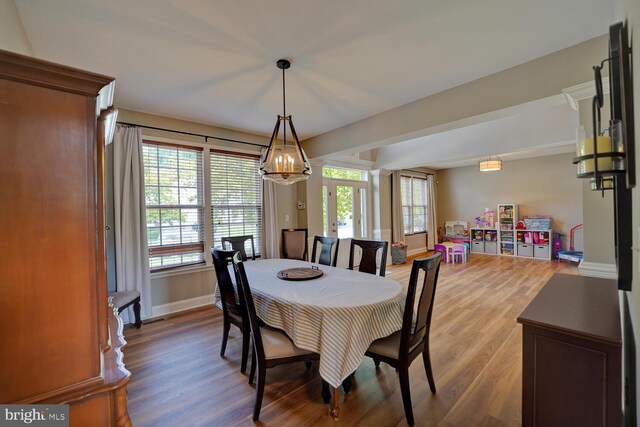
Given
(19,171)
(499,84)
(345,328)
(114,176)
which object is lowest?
(345,328)

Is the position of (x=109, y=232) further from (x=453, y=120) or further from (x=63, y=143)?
(x=453, y=120)

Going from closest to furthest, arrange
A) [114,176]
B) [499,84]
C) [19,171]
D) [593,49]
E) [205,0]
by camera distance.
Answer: [19,171]
[205,0]
[593,49]
[499,84]
[114,176]

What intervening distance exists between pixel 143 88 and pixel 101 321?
106 inches

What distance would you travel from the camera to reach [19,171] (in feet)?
2.50

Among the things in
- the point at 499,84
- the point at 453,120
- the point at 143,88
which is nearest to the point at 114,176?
the point at 143,88

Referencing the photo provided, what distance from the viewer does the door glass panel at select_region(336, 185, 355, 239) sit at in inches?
226

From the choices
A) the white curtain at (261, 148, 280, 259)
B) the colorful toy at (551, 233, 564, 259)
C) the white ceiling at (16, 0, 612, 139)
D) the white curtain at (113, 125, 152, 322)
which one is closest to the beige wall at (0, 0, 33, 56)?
the white ceiling at (16, 0, 612, 139)

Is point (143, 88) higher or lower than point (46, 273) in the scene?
higher

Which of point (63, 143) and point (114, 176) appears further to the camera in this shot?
point (114, 176)

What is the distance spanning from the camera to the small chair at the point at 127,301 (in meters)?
2.73

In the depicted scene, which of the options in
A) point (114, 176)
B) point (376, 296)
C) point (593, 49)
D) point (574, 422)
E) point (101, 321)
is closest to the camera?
point (101, 321)

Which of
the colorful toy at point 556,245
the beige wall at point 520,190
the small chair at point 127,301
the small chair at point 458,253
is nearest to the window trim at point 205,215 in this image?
the small chair at point 127,301
